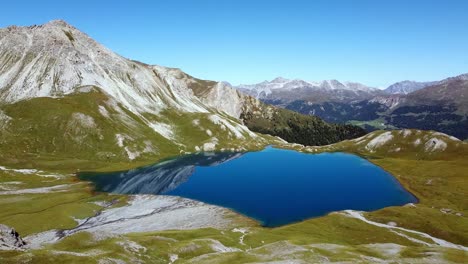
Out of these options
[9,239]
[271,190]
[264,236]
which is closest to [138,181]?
[271,190]

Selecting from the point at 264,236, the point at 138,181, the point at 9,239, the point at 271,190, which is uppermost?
the point at 9,239

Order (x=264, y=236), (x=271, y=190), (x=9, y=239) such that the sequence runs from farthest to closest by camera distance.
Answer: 1. (x=271, y=190)
2. (x=264, y=236)
3. (x=9, y=239)

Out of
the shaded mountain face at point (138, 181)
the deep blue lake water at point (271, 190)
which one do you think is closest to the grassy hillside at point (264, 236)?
the deep blue lake water at point (271, 190)

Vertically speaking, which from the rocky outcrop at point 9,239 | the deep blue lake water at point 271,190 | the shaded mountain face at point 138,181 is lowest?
the deep blue lake water at point 271,190

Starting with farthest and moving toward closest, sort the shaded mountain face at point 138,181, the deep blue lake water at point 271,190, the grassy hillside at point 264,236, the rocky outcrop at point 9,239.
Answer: the shaded mountain face at point 138,181 < the deep blue lake water at point 271,190 < the grassy hillside at point 264,236 < the rocky outcrop at point 9,239

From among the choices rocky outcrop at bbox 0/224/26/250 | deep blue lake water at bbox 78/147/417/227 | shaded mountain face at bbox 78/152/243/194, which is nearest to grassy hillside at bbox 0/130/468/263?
rocky outcrop at bbox 0/224/26/250

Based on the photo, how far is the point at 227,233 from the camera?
307 ft

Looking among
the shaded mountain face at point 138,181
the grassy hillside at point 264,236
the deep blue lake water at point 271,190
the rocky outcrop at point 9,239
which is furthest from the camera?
the shaded mountain face at point 138,181

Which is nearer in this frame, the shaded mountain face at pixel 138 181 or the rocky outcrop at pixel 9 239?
the rocky outcrop at pixel 9 239

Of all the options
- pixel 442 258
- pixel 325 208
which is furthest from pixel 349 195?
pixel 442 258

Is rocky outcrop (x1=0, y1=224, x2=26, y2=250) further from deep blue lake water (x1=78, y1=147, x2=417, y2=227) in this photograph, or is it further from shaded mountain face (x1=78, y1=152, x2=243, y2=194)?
shaded mountain face (x1=78, y1=152, x2=243, y2=194)

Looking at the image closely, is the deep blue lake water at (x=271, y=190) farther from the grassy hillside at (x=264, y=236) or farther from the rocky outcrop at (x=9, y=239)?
the rocky outcrop at (x=9, y=239)

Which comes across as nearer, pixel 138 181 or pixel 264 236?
pixel 264 236

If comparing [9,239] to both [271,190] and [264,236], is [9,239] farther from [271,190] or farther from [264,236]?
[271,190]
